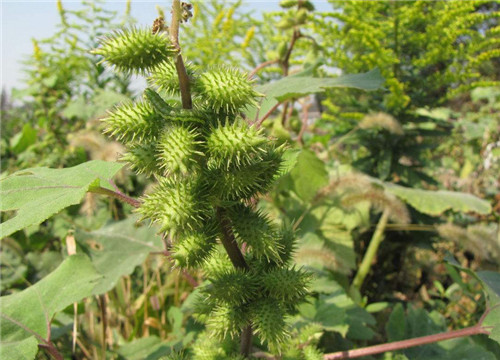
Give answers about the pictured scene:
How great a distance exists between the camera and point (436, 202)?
8.59ft

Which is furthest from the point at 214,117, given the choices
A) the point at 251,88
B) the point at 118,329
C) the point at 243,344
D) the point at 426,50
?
the point at 426,50

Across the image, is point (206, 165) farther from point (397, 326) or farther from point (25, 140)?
point (25, 140)

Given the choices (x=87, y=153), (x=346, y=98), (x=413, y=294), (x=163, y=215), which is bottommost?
(x=413, y=294)

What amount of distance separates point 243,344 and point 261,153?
0.59 metres

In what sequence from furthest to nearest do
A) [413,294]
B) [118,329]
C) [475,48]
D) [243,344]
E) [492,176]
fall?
[492,176] < [475,48] < [413,294] < [118,329] < [243,344]

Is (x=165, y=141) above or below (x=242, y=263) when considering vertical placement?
above

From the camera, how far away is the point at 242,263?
1101 millimetres

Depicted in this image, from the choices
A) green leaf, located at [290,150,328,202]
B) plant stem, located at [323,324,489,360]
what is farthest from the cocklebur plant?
green leaf, located at [290,150,328,202]

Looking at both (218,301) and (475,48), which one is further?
(475,48)

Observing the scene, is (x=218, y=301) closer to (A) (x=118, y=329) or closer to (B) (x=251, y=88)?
(B) (x=251, y=88)

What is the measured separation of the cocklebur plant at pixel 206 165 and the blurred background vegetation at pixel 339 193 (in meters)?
→ 0.27

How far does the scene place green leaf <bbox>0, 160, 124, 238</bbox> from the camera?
92 centimetres

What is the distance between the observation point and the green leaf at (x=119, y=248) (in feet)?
6.17

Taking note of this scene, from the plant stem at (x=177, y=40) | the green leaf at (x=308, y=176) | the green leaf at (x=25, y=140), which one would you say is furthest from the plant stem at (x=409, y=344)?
the green leaf at (x=25, y=140)
